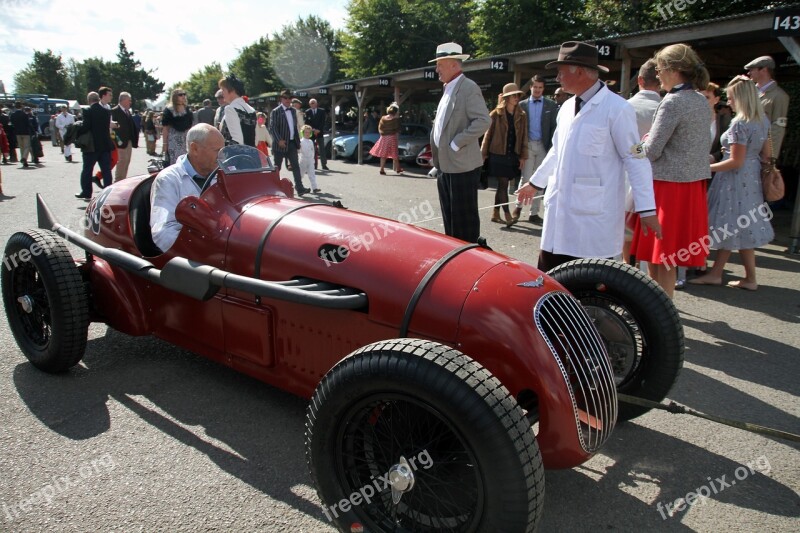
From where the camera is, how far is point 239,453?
261 centimetres

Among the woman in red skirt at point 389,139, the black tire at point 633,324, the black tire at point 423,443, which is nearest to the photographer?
the black tire at point 423,443

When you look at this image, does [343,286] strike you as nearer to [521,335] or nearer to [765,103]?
[521,335]

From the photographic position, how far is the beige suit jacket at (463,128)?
5016 mm

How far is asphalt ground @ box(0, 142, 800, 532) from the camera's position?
2.22m

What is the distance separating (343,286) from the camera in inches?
98.3

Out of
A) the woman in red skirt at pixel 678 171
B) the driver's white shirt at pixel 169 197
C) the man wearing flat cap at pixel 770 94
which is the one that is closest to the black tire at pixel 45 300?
the driver's white shirt at pixel 169 197

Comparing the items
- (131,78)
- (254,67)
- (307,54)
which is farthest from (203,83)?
(307,54)

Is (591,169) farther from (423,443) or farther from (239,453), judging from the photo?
(239,453)

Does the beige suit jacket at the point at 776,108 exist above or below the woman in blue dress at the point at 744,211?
above

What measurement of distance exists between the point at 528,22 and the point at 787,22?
72.6ft

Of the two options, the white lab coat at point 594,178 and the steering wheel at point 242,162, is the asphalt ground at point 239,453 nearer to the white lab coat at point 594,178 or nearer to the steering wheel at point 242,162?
the white lab coat at point 594,178

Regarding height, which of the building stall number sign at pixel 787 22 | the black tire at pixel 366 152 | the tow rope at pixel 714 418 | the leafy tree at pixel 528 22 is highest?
the leafy tree at pixel 528 22

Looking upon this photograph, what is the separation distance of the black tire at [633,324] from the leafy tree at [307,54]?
5600 cm

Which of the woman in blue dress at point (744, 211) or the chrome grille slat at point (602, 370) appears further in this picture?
the woman in blue dress at point (744, 211)
